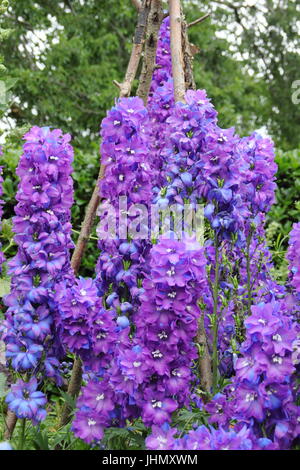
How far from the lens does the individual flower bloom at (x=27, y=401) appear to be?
2143 millimetres

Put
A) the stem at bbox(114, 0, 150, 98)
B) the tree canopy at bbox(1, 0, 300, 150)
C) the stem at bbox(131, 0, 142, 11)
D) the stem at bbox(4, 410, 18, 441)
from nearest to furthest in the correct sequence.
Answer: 1. the stem at bbox(4, 410, 18, 441)
2. the stem at bbox(114, 0, 150, 98)
3. the stem at bbox(131, 0, 142, 11)
4. the tree canopy at bbox(1, 0, 300, 150)

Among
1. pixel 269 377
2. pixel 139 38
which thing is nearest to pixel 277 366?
pixel 269 377

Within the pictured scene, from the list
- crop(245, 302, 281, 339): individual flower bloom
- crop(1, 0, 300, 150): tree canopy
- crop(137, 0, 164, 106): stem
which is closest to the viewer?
crop(245, 302, 281, 339): individual flower bloom

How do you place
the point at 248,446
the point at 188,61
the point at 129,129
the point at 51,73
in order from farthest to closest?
1. the point at 51,73
2. the point at 188,61
3. the point at 129,129
4. the point at 248,446

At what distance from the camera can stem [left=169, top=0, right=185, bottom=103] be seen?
9.41 feet

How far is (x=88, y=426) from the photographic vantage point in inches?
83.8

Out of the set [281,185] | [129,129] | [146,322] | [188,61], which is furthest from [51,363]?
[281,185]

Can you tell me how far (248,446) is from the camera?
1.64m

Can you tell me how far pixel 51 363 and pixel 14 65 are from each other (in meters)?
11.2

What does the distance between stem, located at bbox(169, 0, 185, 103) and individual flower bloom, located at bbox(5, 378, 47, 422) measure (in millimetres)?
1323

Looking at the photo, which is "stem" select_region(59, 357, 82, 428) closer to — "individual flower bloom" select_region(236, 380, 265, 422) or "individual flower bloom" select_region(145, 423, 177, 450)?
"individual flower bloom" select_region(145, 423, 177, 450)

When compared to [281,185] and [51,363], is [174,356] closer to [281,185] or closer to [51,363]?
[51,363]

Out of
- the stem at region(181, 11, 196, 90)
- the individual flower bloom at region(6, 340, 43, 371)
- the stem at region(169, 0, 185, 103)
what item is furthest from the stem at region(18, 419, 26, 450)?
the stem at region(181, 11, 196, 90)

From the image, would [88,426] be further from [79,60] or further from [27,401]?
[79,60]
